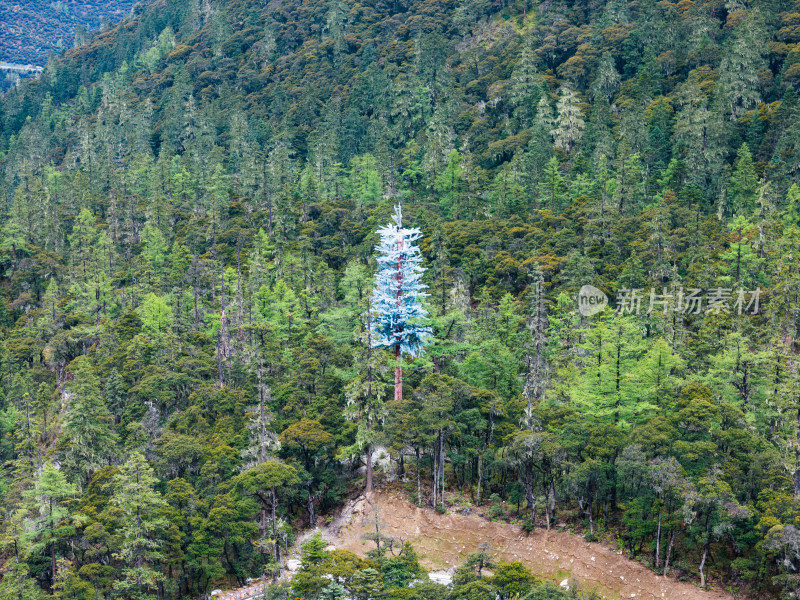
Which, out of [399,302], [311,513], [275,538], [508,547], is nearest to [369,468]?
[311,513]

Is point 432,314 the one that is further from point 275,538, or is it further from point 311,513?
point 275,538

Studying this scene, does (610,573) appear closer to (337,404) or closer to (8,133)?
(337,404)

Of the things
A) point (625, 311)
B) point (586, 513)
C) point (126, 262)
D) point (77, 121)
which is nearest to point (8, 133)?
point (77, 121)

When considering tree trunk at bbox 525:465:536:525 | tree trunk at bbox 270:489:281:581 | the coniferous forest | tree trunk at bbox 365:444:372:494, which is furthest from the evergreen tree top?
tree trunk at bbox 270:489:281:581

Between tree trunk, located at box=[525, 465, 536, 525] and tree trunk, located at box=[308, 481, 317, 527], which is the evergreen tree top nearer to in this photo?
tree trunk, located at box=[308, 481, 317, 527]

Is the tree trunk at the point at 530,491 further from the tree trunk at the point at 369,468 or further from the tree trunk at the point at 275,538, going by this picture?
the tree trunk at the point at 275,538

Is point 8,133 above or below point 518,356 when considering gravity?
above
